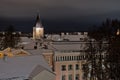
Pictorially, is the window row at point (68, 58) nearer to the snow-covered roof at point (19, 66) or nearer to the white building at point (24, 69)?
the snow-covered roof at point (19, 66)

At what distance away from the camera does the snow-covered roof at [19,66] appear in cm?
4928

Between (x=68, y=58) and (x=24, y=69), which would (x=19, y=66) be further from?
(x=68, y=58)

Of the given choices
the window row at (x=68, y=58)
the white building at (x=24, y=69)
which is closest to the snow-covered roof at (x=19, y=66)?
the white building at (x=24, y=69)

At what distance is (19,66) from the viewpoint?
52.1m

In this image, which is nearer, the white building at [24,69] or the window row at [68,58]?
the white building at [24,69]

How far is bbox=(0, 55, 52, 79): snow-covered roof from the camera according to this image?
162 ft

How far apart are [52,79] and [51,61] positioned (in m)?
14.5

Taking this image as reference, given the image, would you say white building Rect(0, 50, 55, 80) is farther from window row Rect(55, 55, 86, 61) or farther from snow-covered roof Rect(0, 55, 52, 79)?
window row Rect(55, 55, 86, 61)

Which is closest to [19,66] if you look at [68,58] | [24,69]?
[24,69]

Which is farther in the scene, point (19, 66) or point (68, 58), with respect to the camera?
point (68, 58)

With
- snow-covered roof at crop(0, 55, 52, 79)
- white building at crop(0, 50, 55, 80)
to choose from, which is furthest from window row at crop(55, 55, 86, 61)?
white building at crop(0, 50, 55, 80)

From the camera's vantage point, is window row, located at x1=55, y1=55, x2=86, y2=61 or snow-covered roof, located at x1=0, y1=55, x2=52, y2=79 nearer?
snow-covered roof, located at x1=0, y1=55, x2=52, y2=79

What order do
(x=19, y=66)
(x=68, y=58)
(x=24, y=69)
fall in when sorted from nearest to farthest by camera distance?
(x=24, y=69) < (x=19, y=66) < (x=68, y=58)

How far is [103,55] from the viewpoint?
2333 inches
